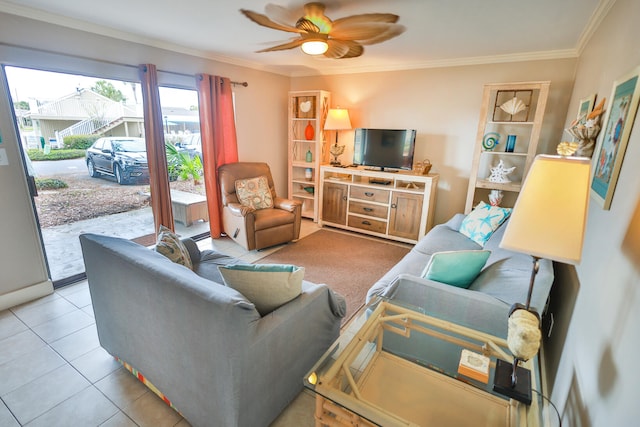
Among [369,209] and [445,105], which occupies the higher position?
[445,105]

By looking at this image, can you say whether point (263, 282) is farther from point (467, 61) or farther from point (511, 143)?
point (467, 61)

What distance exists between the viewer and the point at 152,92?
3.20 meters

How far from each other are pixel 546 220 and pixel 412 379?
91cm

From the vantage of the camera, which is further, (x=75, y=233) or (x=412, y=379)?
(x=75, y=233)

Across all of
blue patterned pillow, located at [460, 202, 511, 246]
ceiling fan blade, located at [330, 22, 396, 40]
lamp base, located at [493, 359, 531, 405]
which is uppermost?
ceiling fan blade, located at [330, 22, 396, 40]

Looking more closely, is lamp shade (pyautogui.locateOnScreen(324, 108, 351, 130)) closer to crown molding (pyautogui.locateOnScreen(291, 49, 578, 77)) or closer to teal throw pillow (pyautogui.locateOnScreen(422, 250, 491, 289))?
crown molding (pyautogui.locateOnScreen(291, 49, 578, 77))

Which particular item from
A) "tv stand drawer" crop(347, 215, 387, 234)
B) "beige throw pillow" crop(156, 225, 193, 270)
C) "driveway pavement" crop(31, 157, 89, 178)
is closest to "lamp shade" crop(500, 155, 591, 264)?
"beige throw pillow" crop(156, 225, 193, 270)

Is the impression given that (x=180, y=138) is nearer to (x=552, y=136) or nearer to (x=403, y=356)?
(x=403, y=356)

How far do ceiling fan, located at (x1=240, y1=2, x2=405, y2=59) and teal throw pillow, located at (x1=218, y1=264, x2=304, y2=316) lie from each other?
175 cm

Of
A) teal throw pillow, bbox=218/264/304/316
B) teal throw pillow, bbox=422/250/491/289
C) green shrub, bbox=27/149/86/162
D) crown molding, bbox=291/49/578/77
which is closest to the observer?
teal throw pillow, bbox=218/264/304/316

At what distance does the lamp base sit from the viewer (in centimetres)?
121

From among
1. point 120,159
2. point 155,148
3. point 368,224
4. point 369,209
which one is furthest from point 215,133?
point 368,224

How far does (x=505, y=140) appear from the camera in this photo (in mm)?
3701

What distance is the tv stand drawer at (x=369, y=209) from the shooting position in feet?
13.7
